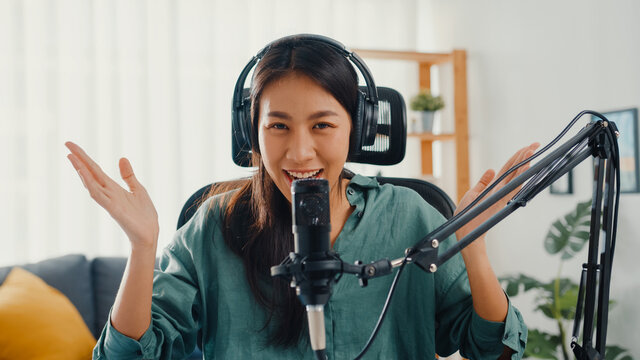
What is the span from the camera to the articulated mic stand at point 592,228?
0.58 metres

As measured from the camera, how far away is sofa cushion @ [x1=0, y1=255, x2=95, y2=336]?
2566 millimetres

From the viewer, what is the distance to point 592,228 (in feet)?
2.35

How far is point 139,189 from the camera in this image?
87 centimetres

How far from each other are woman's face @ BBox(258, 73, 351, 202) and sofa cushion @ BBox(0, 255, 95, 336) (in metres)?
2.02

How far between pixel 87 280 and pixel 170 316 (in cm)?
194

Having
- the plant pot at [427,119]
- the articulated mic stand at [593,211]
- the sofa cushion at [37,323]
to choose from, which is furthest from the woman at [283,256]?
the plant pot at [427,119]

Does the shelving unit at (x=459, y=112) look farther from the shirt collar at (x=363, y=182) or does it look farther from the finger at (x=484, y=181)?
the finger at (x=484, y=181)

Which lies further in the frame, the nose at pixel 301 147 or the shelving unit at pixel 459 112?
the shelving unit at pixel 459 112

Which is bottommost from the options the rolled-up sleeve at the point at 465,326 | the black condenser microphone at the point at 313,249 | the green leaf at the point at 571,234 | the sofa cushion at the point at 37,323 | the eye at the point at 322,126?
the sofa cushion at the point at 37,323

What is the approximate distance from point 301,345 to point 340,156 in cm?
36

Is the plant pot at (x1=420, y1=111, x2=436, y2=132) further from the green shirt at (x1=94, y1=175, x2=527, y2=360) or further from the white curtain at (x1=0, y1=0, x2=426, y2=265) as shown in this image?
the green shirt at (x1=94, y1=175, x2=527, y2=360)

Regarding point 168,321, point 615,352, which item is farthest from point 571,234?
point 168,321

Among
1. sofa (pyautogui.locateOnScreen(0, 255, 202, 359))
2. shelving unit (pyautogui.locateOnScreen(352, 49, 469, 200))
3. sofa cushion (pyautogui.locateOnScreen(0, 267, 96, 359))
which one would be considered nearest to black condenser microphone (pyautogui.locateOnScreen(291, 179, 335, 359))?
sofa cushion (pyautogui.locateOnScreen(0, 267, 96, 359))

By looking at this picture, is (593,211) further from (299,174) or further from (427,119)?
(427,119)
